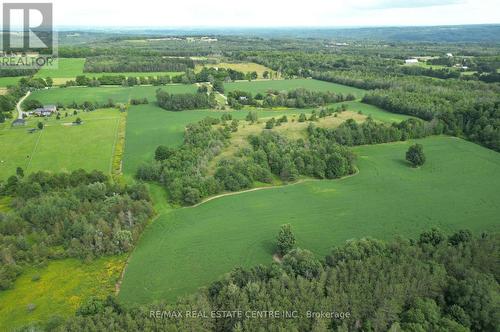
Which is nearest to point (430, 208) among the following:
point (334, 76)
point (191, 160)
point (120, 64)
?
point (191, 160)

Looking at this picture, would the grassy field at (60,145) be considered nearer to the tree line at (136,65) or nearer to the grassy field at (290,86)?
the grassy field at (290,86)

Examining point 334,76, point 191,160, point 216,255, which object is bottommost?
point 216,255

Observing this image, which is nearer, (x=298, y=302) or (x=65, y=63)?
(x=298, y=302)

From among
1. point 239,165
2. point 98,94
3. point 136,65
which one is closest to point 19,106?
point 98,94

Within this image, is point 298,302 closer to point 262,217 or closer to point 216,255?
point 216,255

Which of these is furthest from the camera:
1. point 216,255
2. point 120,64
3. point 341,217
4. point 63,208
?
point 120,64
